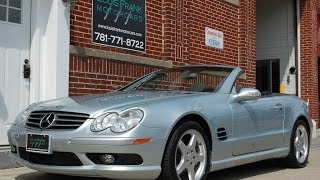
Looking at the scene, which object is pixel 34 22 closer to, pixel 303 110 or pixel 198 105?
pixel 198 105

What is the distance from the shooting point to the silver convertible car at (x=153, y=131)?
4.85 meters

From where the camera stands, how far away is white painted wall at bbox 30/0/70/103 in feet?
25.2

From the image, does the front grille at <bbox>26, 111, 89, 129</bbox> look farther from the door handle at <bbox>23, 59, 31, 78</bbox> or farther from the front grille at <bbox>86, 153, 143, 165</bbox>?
the door handle at <bbox>23, 59, 31, 78</bbox>

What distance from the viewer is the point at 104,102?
17.3 feet

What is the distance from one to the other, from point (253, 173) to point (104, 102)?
265 centimetres

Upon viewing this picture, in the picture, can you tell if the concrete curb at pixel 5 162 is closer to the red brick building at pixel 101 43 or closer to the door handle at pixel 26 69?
the red brick building at pixel 101 43

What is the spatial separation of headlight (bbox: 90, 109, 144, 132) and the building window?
327cm

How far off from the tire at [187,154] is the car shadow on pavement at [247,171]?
0.88 metres

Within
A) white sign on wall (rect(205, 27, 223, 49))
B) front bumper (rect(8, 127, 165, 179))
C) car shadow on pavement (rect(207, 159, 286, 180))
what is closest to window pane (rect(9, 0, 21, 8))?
front bumper (rect(8, 127, 165, 179))

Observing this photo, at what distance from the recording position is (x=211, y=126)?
18.5 ft

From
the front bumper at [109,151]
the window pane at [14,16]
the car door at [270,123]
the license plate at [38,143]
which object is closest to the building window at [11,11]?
the window pane at [14,16]

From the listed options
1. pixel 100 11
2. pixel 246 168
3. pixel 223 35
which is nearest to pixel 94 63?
pixel 100 11

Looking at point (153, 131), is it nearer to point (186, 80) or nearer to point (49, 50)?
point (186, 80)

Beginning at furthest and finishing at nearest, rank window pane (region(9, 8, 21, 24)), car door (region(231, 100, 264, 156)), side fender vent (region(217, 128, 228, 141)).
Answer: window pane (region(9, 8, 21, 24)) < car door (region(231, 100, 264, 156)) < side fender vent (region(217, 128, 228, 141))
